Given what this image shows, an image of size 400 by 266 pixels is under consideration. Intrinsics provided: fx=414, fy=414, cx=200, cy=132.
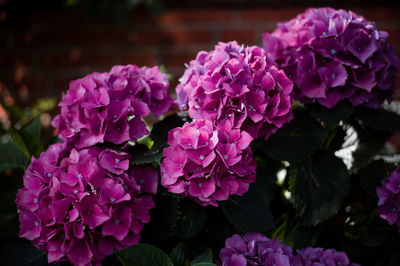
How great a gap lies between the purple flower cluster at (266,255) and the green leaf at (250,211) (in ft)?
0.18

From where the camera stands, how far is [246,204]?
942mm

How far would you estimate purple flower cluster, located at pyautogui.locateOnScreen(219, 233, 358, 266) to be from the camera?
0.75 meters

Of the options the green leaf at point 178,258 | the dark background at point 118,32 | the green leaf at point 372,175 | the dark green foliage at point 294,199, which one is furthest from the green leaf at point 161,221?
the dark background at point 118,32

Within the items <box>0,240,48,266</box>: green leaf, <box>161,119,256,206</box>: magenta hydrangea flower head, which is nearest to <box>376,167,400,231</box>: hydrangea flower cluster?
<box>161,119,256,206</box>: magenta hydrangea flower head

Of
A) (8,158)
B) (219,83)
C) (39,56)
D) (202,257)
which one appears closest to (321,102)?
(219,83)

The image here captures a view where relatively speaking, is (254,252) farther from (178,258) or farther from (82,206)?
(82,206)

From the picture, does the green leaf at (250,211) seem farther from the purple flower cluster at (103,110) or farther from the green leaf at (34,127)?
the green leaf at (34,127)

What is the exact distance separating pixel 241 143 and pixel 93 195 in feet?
0.98

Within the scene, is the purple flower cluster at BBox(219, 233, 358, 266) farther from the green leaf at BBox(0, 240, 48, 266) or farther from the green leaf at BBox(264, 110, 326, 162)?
the green leaf at BBox(0, 240, 48, 266)

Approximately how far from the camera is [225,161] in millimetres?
752

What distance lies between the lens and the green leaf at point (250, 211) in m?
0.91

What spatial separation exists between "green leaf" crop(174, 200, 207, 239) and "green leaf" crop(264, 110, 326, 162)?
0.70 feet

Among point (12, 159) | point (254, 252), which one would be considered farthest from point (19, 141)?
point (254, 252)

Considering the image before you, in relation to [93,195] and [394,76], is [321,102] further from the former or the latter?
[93,195]
